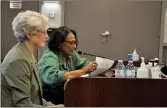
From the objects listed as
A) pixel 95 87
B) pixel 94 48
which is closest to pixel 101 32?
pixel 94 48

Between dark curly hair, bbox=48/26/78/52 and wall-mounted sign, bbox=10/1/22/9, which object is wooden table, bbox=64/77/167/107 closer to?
dark curly hair, bbox=48/26/78/52

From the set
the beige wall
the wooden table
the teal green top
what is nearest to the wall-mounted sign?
the beige wall

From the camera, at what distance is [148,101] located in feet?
4.85

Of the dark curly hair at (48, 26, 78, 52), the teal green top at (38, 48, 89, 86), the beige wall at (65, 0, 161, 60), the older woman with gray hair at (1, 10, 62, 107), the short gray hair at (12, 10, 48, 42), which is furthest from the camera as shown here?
the beige wall at (65, 0, 161, 60)

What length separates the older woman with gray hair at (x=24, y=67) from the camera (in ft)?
4.66

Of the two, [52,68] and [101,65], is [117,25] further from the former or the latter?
[52,68]

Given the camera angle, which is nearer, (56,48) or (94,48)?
(56,48)

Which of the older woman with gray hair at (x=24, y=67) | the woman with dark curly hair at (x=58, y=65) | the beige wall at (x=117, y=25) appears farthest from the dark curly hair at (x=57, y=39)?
the beige wall at (x=117, y=25)

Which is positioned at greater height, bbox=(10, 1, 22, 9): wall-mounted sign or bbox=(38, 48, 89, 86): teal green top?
bbox=(10, 1, 22, 9): wall-mounted sign

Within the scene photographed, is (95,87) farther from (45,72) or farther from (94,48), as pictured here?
(94,48)

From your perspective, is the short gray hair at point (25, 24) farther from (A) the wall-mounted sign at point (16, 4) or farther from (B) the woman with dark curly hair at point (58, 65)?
(A) the wall-mounted sign at point (16, 4)

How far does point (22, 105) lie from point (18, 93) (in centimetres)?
7

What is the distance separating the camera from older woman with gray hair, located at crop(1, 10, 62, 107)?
1.42 meters

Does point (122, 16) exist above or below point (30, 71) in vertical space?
above
